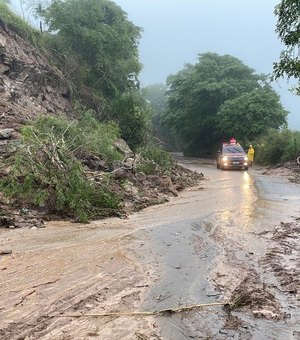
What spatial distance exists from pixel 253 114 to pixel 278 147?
5867 mm

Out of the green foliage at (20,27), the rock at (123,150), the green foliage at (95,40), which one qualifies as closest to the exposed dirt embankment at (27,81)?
the green foliage at (20,27)

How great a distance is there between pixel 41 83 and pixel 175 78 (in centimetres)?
2887

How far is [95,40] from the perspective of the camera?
89.9 ft

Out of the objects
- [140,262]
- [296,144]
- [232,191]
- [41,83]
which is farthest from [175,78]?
[140,262]

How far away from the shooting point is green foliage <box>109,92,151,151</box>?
24.5 m

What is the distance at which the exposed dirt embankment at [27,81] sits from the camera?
A: 18703 millimetres

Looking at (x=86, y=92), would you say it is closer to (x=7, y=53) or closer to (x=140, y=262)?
(x=7, y=53)

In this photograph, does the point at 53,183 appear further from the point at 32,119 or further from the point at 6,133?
the point at 32,119

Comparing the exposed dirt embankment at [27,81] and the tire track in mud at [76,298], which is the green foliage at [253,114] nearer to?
the exposed dirt embankment at [27,81]

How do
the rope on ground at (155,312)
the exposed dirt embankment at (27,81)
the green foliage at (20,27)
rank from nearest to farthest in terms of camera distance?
the rope on ground at (155,312) → the exposed dirt embankment at (27,81) → the green foliage at (20,27)

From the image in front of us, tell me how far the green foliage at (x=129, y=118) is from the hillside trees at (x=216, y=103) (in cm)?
1556

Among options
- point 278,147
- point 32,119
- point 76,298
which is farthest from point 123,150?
point 278,147

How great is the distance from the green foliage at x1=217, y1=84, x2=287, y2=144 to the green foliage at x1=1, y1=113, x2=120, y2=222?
92.5 ft

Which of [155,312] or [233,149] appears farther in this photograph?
[233,149]
